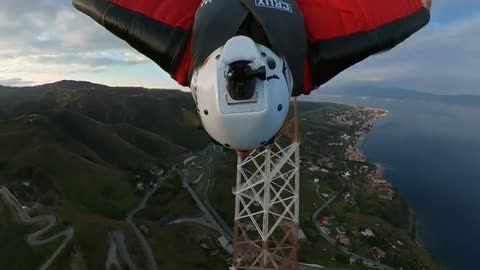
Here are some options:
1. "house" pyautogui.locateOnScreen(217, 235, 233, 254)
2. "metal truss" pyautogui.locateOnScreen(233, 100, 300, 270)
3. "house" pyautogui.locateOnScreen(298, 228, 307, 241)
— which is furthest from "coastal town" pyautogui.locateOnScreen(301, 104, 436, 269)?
"metal truss" pyautogui.locateOnScreen(233, 100, 300, 270)

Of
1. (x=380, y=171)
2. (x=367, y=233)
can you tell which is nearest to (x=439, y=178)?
(x=380, y=171)

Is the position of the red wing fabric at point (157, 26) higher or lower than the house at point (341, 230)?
higher

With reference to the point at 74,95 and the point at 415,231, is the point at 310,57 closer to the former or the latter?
the point at 415,231

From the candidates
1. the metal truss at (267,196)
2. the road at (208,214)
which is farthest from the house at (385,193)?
the metal truss at (267,196)

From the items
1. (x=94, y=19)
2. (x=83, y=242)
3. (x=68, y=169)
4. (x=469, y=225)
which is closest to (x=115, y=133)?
(x=68, y=169)

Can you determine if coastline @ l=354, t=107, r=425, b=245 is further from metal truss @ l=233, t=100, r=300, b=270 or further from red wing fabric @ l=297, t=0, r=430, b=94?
red wing fabric @ l=297, t=0, r=430, b=94

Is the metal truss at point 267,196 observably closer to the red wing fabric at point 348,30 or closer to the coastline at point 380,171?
the red wing fabric at point 348,30
